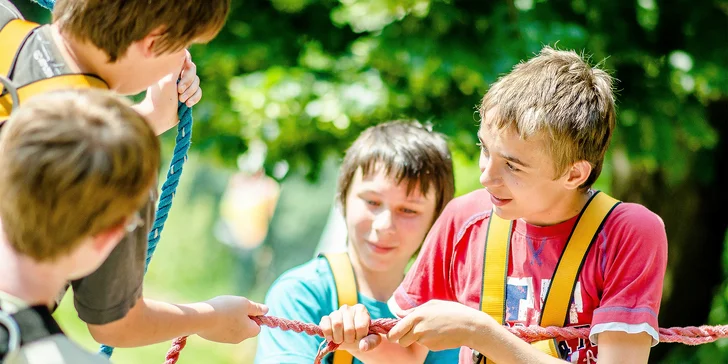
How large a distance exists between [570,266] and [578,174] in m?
0.23

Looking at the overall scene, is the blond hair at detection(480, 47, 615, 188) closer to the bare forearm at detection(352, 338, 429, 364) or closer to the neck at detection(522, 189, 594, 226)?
the neck at detection(522, 189, 594, 226)

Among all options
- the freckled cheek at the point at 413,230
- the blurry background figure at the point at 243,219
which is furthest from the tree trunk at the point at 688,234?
the blurry background figure at the point at 243,219

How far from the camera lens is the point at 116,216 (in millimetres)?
1423

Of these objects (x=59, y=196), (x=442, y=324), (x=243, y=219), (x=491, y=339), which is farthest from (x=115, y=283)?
(x=243, y=219)

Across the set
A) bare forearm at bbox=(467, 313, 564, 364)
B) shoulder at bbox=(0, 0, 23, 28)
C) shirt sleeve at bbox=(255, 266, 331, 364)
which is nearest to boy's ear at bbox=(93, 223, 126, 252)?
shoulder at bbox=(0, 0, 23, 28)

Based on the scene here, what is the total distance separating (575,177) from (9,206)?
1.27 metres

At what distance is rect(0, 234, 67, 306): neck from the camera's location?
143 cm

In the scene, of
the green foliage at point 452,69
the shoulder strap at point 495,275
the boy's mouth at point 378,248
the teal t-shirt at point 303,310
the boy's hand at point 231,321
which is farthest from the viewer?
the green foliage at point 452,69

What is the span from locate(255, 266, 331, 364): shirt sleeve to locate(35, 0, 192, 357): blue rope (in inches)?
23.5

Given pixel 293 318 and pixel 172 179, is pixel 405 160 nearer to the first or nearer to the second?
pixel 293 318

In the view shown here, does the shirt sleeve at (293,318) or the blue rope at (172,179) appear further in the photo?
the shirt sleeve at (293,318)

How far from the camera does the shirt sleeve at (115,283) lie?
1.57m

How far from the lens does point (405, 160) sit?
281cm

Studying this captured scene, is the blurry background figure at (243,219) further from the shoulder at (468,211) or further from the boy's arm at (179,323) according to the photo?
the boy's arm at (179,323)
